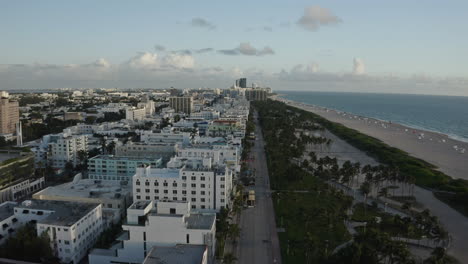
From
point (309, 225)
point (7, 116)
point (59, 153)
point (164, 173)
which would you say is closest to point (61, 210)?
point (164, 173)

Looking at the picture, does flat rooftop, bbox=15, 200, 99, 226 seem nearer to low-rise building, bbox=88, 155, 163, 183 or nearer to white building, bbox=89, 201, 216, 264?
white building, bbox=89, 201, 216, 264

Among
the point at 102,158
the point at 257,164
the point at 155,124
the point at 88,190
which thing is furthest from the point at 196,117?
the point at 88,190

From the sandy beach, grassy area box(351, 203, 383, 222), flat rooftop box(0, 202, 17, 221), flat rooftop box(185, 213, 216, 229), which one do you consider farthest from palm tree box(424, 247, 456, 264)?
the sandy beach

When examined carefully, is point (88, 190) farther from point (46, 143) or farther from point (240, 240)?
point (46, 143)

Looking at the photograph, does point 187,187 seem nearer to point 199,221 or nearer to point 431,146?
point 199,221

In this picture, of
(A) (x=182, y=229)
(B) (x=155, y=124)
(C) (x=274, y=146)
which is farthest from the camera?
(B) (x=155, y=124)

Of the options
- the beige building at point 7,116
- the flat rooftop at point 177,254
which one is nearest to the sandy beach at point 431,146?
the flat rooftop at point 177,254

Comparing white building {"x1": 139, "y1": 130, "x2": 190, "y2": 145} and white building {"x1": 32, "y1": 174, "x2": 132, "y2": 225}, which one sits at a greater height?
white building {"x1": 139, "y1": 130, "x2": 190, "y2": 145}
